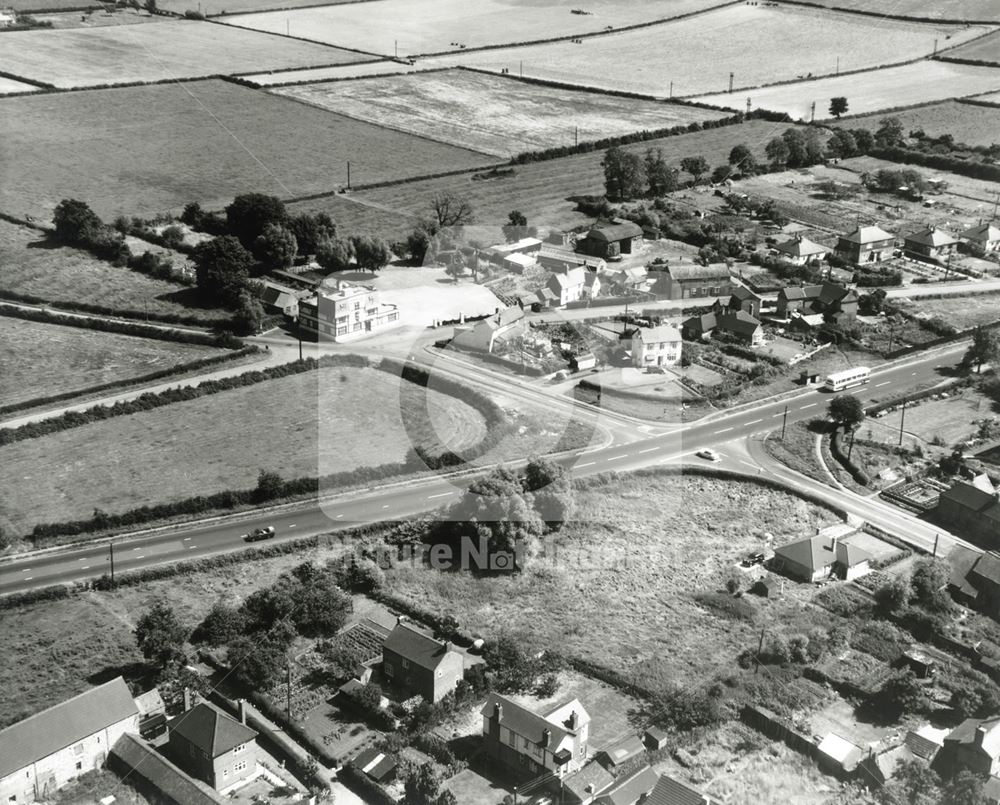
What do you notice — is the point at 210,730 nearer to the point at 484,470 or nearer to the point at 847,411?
the point at 484,470

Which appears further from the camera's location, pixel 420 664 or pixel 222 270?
pixel 222 270

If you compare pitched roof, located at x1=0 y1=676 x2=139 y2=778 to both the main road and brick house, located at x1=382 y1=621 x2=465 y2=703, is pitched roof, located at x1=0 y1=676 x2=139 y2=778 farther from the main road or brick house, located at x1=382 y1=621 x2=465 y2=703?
the main road

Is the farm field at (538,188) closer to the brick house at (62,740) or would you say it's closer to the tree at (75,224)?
the tree at (75,224)

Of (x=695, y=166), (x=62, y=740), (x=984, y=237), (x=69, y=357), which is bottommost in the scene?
(x=62, y=740)

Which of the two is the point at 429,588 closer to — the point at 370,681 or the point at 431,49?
the point at 370,681

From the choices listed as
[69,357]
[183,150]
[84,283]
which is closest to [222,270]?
[84,283]

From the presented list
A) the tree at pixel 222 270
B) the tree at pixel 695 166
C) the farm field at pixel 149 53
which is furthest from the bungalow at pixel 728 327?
the farm field at pixel 149 53

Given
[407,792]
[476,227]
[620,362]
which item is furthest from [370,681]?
[476,227]
